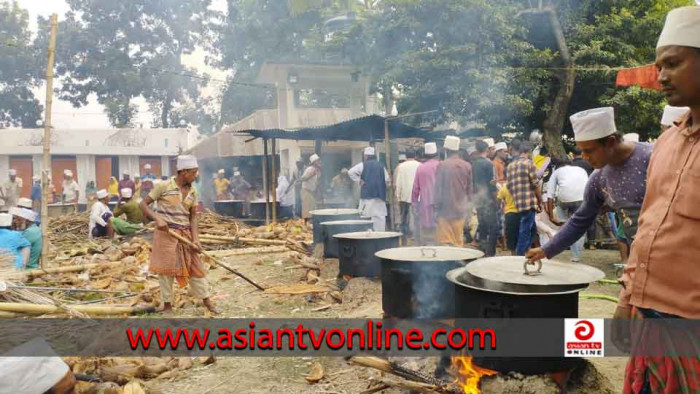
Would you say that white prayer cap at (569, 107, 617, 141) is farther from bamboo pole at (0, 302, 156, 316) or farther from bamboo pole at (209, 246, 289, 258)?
bamboo pole at (209, 246, 289, 258)

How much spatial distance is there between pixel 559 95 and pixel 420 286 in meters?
11.3

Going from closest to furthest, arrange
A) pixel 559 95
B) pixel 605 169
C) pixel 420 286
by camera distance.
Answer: pixel 605 169, pixel 420 286, pixel 559 95

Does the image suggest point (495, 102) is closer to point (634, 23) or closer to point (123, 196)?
point (634, 23)

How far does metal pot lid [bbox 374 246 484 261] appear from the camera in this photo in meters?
4.29

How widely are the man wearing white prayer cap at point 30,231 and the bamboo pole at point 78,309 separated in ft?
7.78

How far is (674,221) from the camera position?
1.75 metres

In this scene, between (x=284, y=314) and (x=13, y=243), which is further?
(x=13, y=243)

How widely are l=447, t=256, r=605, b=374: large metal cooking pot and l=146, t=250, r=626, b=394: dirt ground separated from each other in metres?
0.76

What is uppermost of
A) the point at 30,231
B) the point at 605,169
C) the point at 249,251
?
the point at 605,169

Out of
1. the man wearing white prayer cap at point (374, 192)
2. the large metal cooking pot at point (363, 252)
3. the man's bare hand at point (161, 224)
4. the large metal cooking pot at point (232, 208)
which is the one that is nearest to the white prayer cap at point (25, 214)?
the man's bare hand at point (161, 224)

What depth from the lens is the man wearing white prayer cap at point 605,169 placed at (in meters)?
2.70

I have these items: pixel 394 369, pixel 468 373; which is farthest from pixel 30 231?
pixel 468 373

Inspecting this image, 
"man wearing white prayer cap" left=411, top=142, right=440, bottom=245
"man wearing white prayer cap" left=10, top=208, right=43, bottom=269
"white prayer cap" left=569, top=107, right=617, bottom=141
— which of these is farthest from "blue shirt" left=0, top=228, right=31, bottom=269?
"white prayer cap" left=569, top=107, right=617, bottom=141

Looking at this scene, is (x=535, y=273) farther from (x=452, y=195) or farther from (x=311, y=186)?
(x=311, y=186)
